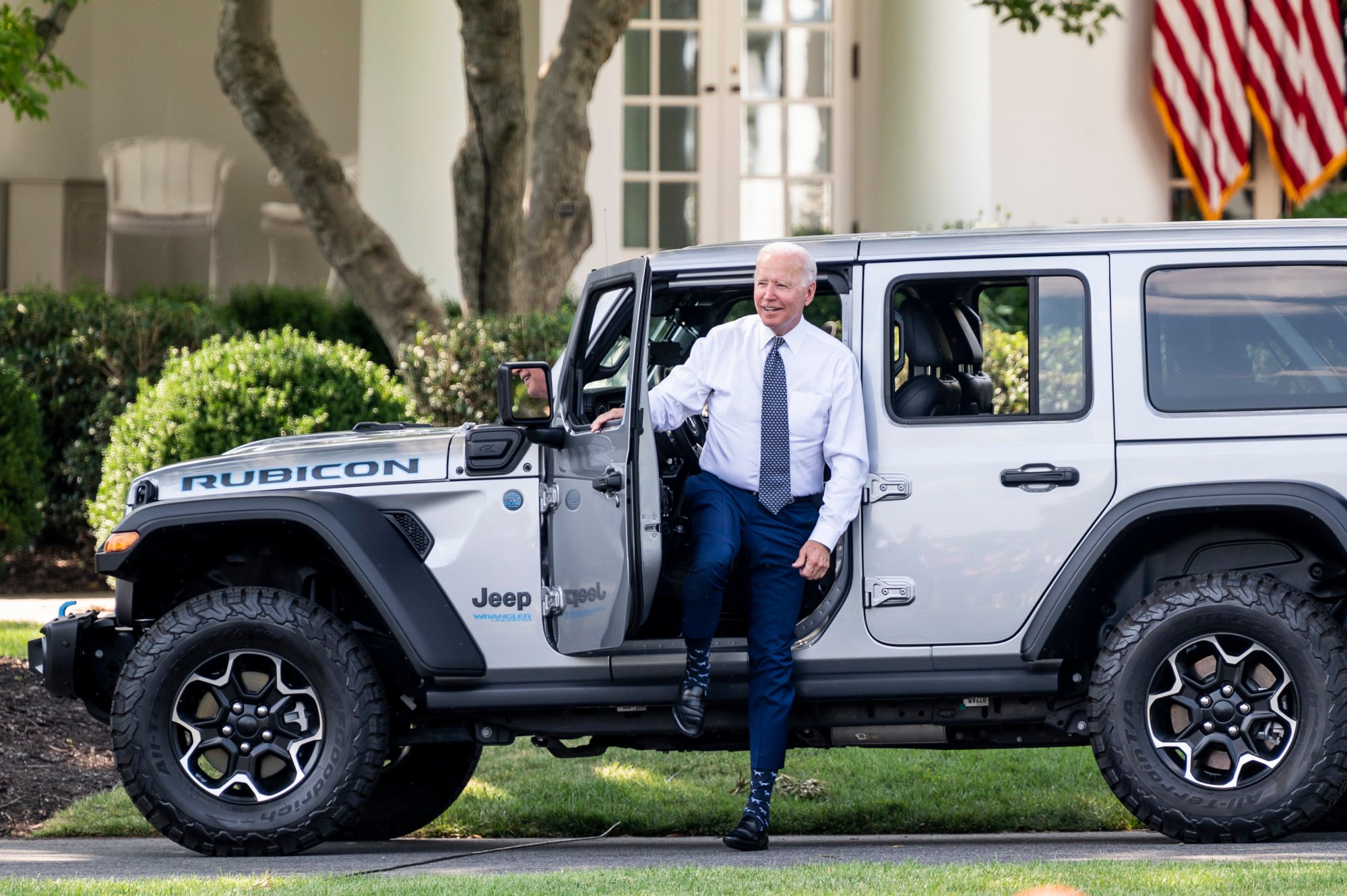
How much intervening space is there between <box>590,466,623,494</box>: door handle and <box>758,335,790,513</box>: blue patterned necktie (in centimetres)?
51

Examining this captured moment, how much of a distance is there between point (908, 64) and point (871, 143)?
2.86 feet

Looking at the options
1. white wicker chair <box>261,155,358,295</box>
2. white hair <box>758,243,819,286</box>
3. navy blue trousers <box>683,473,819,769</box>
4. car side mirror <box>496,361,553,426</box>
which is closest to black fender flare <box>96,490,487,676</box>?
car side mirror <box>496,361,553,426</box>

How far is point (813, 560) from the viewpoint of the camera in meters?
5.39

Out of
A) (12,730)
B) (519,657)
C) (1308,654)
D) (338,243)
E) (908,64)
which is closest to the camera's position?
(1308,654)

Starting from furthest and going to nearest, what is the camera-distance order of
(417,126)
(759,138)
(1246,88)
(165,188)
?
(165,188), (759,138), (417,126), (1246,88)

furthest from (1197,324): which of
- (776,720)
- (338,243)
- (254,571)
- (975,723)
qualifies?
(338,243)

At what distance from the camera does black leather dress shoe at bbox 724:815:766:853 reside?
5652 mm

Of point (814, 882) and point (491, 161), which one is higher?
point (491, 161)

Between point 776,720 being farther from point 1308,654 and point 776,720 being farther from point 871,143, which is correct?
point 871,143

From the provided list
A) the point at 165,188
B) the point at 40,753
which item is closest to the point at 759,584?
the point at 40,753

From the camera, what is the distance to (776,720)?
546 centimetres

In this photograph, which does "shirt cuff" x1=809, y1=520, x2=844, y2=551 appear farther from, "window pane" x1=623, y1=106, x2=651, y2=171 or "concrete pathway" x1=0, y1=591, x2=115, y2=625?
"window pane" x1=623, y1=106, x2=651, y2=171

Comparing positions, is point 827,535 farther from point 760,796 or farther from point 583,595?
point 760,796

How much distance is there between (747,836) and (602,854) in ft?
1.85
